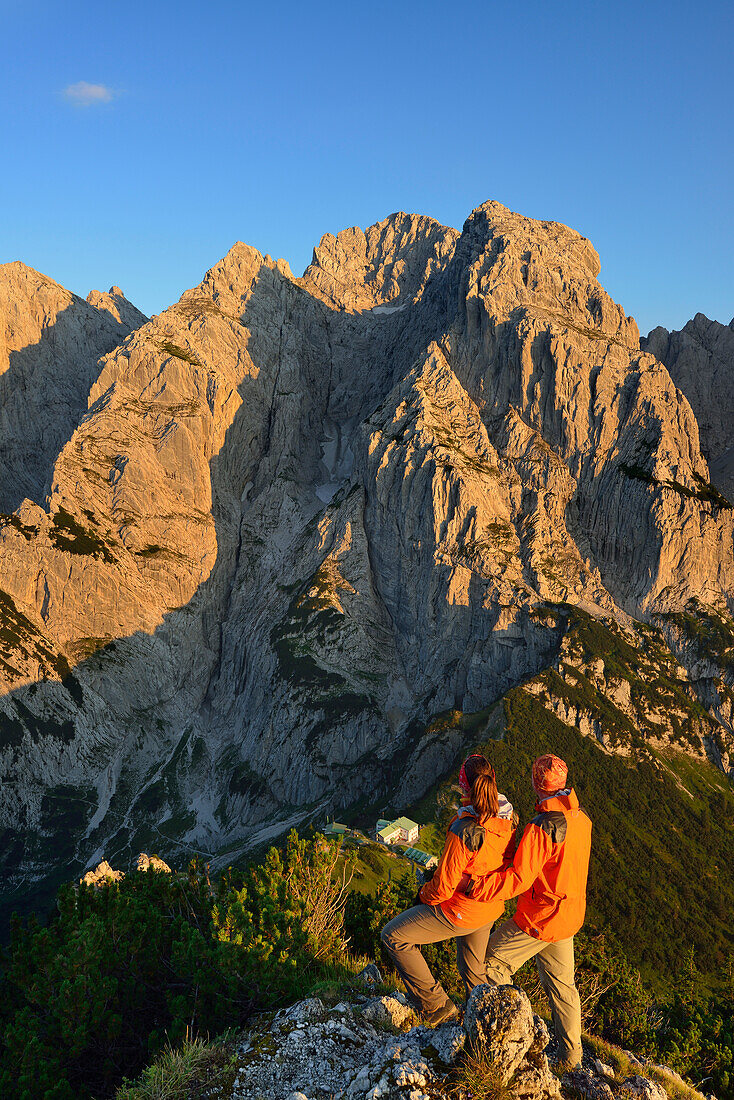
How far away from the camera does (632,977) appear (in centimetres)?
3045

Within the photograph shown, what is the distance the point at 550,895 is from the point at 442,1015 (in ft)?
11.5

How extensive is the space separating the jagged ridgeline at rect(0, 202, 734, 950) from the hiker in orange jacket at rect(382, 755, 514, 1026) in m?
96.9

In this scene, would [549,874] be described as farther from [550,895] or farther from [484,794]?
[484,794]

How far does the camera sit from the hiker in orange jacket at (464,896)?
10852 millimetres

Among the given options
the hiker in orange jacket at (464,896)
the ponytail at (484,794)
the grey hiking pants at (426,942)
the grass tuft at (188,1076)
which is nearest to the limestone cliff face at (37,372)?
the grass tuft at (188,1076)

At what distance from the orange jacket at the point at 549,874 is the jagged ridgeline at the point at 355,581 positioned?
320 feet

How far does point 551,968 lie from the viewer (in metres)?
11.5

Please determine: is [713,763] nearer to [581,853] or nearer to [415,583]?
[415,583]

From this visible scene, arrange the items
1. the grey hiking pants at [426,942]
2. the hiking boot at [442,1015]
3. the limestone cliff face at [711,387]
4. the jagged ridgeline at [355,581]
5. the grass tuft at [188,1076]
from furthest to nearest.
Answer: the limestone cliff face at [711,387] < the jagged ridgeline at [355,581] < the hiking boot at [442,1015] < the grey hiking pants at [426,942] < the grass tuft at [188,1076]

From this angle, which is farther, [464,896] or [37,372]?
[37,372]

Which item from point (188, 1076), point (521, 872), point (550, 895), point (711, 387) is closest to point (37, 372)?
point (711, 387)

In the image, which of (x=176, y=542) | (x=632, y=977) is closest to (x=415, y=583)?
(x=176, y=542)

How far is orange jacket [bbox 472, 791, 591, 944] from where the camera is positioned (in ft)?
35.2

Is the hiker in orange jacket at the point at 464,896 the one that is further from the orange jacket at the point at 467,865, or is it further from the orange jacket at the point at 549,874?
the orange jacket at the point at 549,874
